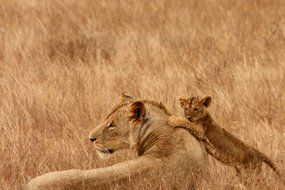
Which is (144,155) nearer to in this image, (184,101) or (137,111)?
(137,111)

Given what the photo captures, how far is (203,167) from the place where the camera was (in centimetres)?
466

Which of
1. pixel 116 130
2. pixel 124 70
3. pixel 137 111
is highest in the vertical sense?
pixel 137 111

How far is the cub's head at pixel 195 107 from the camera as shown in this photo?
538cm

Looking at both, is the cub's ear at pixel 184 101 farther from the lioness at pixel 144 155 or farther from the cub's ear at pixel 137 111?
the cub's ear at pixel 137 111

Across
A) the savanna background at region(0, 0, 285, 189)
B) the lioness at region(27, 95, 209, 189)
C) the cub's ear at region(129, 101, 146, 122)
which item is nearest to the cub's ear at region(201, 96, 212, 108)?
the savanna background at region(0, 0, 285, 189)

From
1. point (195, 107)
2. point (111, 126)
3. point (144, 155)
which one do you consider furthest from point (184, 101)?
point (144, 155)

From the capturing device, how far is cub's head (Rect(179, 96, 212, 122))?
538 centimetres

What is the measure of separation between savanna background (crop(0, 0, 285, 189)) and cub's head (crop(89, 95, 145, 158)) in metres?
0.51

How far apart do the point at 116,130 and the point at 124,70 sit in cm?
346

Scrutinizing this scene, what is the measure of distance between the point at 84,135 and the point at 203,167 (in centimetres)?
165

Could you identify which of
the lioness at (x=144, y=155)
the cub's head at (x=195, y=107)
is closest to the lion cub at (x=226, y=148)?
the cub's head at (x=195, y=107)

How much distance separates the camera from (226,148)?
523 centimetres

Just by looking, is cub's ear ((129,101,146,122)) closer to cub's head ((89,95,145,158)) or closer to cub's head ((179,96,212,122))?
cub's head ((89,95,145,158))

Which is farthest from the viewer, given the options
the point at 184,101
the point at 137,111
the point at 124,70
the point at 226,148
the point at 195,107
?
the point at 124,70
